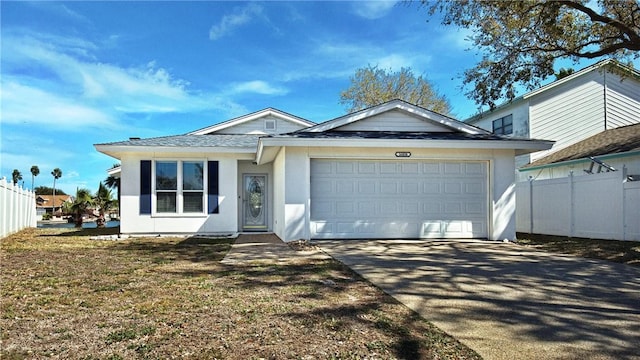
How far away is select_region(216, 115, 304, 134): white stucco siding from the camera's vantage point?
1747 centimetres

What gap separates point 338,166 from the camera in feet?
37.6

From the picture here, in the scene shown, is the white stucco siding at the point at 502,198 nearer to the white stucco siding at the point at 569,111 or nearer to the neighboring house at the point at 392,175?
the neighboring house at the point at 392,175

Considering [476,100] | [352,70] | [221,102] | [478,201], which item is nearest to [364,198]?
[478,201]

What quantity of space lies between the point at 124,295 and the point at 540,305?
4924mm

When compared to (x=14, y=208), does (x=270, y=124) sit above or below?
above

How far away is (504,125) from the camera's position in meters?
19.7

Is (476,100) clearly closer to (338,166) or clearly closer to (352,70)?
(338,166)

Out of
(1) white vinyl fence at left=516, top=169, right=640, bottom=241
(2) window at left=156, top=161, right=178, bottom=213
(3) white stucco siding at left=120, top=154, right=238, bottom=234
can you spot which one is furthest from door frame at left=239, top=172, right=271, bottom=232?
(1) white vinyl fence at left=516, top=169, right=640, bottom=241

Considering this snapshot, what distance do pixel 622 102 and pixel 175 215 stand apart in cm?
1969

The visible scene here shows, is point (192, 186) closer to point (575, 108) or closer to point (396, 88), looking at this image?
point (575, 108)

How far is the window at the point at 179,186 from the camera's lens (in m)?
13.5

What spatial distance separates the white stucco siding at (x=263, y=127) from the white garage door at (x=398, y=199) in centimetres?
644

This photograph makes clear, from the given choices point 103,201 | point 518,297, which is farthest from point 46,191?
point 518,297

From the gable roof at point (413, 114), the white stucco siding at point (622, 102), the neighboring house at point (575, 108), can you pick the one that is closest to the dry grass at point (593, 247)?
the gable roof at point (413, 114)
